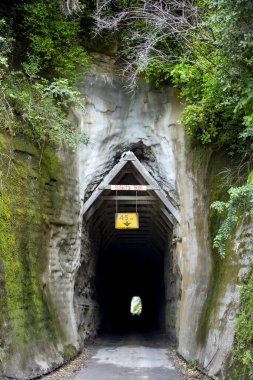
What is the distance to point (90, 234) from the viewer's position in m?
11.1

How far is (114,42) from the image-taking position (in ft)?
32.3

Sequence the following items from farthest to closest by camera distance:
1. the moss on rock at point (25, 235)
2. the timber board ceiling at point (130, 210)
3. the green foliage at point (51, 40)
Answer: the timber board ceiling at point (130, 210) → the green foliage at point (51, 40) → the moss on rock at point (25, 235)

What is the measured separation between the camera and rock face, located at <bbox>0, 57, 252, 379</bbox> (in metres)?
6.18

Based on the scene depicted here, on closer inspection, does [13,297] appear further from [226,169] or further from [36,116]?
[226,169]

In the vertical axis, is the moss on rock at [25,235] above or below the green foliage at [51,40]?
below

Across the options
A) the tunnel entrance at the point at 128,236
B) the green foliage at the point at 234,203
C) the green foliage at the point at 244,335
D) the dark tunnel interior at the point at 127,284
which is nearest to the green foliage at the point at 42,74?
the tunnel entrance at the point at 128,236

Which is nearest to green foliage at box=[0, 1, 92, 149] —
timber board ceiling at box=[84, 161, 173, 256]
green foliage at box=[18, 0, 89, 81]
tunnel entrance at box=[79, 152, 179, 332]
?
green foliage at box=[18, 0, 89, 81]

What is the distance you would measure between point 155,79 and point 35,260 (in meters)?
5.35

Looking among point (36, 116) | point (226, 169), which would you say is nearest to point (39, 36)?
point (36, 116)

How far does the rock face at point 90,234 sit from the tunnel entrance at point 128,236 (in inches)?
13.2

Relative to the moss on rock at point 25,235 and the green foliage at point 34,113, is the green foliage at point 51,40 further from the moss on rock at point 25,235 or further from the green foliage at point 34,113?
the moss on rock at point 25,235

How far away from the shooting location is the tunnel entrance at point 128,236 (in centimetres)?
984

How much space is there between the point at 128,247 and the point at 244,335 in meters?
11.4

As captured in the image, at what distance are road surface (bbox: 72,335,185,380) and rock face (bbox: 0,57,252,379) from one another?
1.71 ft
